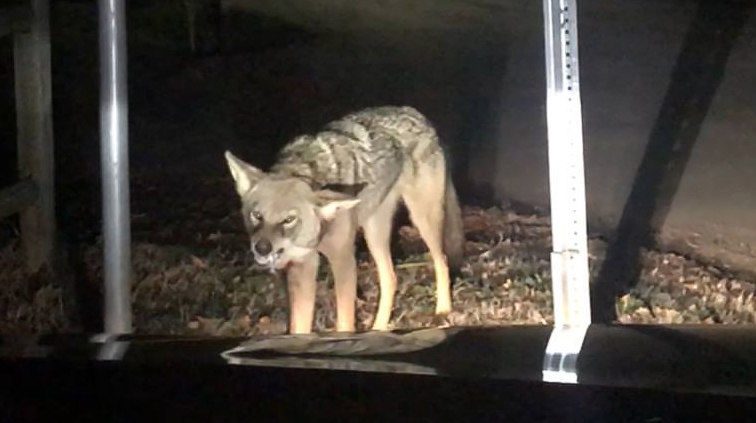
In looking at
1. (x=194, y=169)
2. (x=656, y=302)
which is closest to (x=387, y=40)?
(x=194, y=169)

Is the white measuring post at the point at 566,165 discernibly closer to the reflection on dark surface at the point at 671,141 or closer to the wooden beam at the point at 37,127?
the reflection on dark surface at the point at 671,141

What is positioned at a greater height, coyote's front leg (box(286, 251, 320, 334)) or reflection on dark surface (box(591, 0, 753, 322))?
reflection on dark surface (box(591, 0, 753, 322))

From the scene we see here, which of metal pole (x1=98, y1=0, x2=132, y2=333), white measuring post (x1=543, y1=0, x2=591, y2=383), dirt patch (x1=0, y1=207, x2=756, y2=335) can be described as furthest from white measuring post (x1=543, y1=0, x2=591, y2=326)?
metal pole (x1=98, y1=0, x2=132, y2=333)

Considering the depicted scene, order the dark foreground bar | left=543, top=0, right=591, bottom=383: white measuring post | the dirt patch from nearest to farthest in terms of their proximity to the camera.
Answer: the dark foreground bar < left=543, top=0, right=591, bottom=383: white measuring post < the dirt patch

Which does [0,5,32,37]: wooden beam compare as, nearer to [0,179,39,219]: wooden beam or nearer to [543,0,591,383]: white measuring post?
[0,179,39,219]: wooden beam

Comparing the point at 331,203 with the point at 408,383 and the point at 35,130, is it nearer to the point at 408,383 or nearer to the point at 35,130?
the point at 35,130

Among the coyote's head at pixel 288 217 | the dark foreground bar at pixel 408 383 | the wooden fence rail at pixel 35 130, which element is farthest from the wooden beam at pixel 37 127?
the dark foreground bar at pixel 408 383

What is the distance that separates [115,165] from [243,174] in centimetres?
21

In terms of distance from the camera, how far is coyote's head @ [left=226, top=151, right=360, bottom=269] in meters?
1.73

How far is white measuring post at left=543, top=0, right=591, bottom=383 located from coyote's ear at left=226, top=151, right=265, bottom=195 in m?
0.49

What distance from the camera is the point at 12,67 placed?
6.83ft

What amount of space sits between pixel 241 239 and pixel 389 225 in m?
0.29

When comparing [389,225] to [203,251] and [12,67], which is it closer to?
[203,251]

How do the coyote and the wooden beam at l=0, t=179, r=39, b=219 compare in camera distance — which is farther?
the wooden beam at l=0, t=179, r=39, b=219
